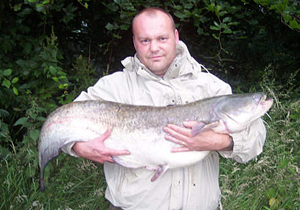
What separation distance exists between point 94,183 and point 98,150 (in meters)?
1.15

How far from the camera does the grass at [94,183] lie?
280 centimetres

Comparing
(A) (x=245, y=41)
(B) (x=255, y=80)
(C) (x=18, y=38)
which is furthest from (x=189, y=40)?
(C) (x=18, y=38)

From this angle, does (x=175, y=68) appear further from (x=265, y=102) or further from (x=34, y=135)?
(x=34, y=135)

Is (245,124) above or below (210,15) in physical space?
below

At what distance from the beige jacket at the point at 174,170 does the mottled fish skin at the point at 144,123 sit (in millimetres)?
Answer: 86

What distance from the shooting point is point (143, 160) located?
2.18 m

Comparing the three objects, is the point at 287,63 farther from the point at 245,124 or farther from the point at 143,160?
the point at 143,160

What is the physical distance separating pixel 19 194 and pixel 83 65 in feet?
5.42

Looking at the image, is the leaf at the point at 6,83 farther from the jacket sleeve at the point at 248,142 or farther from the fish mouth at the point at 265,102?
the fish mouth at the point at 265,102

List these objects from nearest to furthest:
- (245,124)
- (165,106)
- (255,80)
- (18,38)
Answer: (245,124) → (165,106) → (18,38) → (255,80)

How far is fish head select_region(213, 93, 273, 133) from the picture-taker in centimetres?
212

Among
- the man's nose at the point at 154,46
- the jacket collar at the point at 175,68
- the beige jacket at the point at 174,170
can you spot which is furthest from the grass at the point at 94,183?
the man's nose at the point at 154,46

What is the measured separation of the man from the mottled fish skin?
2.2 inches

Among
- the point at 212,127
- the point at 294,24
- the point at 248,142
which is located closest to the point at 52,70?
the point at 212,127
